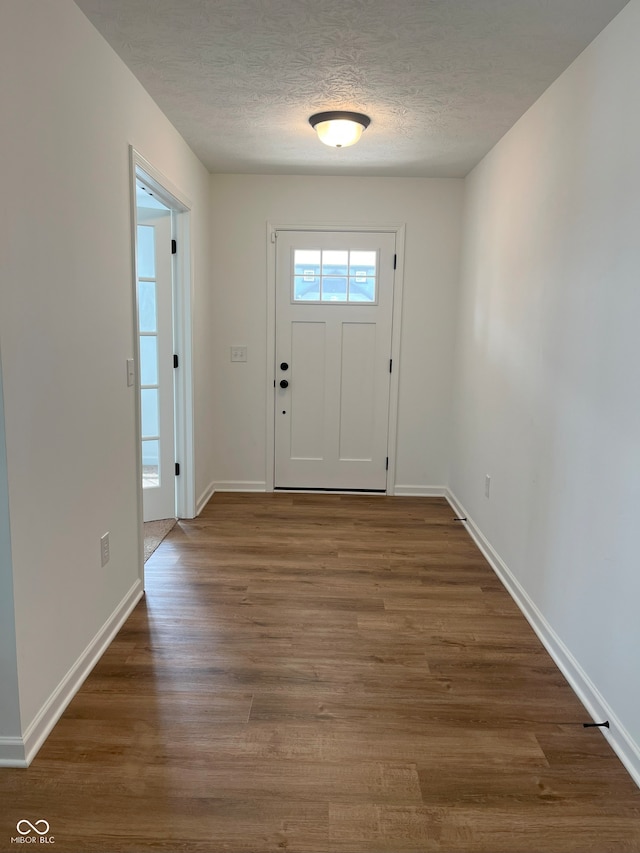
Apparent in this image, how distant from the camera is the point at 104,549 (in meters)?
2.41

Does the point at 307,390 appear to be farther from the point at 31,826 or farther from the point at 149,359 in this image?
the point at 31,826

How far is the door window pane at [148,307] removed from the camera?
376 cm

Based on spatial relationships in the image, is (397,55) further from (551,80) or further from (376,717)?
(376,717)

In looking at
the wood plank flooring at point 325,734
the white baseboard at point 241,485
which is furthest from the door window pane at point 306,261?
the wood plank flooring at point 325,734

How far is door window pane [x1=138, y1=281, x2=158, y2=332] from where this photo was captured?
376 centimetres

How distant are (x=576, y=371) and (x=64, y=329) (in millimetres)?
1933

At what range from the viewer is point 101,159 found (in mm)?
2283

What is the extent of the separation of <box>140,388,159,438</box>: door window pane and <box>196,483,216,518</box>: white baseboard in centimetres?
63

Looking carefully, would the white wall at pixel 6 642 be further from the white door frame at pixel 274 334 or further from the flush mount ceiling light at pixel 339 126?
the white door frame at pixel 274 334

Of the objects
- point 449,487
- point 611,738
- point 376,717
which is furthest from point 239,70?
point 449,487

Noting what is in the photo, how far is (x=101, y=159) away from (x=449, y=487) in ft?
11.3

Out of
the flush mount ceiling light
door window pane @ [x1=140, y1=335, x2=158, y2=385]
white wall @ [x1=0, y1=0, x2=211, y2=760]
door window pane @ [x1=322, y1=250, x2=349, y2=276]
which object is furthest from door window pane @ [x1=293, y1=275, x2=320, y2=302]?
white wall @ [x1=0, y1=0, x2=211, y2=760]

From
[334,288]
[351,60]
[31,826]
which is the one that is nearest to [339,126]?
[351,60]

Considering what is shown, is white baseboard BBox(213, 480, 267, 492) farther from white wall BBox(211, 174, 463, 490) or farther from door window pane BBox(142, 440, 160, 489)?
door window pane BBox(142, 440, 160, 489)
